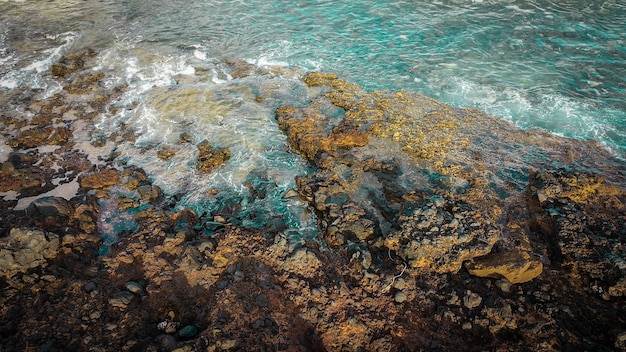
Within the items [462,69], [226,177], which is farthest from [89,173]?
[462,69]

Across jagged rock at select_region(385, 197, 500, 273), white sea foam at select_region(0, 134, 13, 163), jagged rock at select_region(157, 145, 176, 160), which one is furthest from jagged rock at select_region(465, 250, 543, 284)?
white sea foam at select_region(0, 134, 13, 163)

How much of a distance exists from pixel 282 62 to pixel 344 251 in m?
11.4

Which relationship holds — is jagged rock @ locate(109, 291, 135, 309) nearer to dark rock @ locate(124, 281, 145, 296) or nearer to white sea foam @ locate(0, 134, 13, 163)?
dark rock @ locate(124, 281, 145, 296)

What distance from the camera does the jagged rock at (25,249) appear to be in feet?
25.1

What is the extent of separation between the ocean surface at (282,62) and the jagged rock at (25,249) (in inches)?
125

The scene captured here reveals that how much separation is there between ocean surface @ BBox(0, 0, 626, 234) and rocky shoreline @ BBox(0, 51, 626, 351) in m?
0.86

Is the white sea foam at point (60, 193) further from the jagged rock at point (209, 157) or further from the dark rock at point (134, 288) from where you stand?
the dark rock at point (134, 288)

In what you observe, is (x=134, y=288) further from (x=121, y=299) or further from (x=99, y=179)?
(x=99, y=179)

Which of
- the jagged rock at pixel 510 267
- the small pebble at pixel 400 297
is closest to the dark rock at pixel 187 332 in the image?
the small pebble at pixel 400 297

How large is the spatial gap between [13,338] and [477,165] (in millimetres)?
12287

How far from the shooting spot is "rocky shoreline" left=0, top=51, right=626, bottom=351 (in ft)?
22.5

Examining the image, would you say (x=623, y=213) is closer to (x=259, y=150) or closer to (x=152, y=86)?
(x=259, y=150)

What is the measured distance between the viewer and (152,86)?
14.9 m

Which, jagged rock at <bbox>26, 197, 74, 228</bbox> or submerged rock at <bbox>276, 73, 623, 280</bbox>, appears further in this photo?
jagged rock at <bbox>26, 197, 74, 228</bbox>
